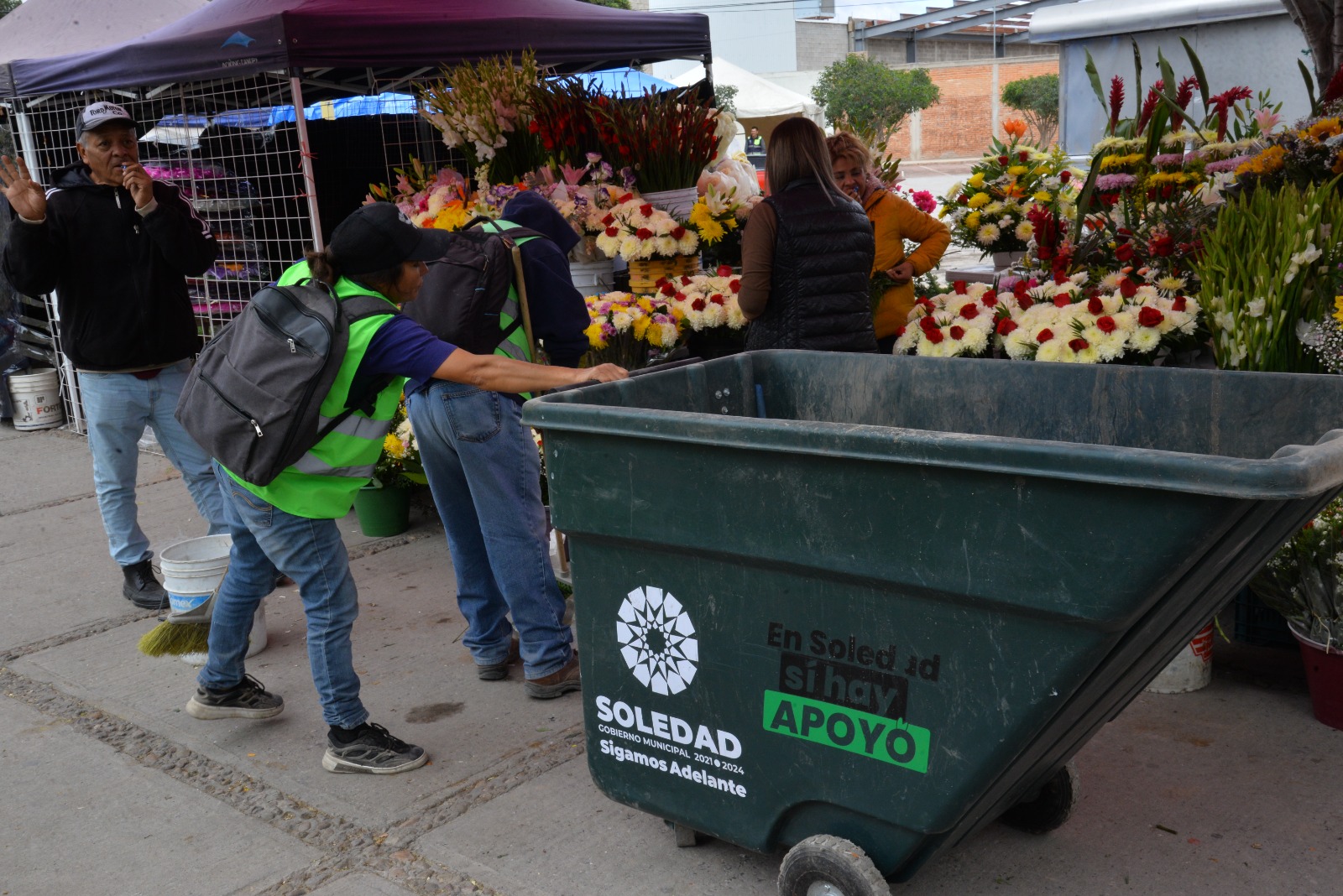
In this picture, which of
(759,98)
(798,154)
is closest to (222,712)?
(798,154)

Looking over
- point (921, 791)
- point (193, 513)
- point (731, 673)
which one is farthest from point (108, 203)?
point (921, 791)

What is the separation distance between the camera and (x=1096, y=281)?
13.6ft

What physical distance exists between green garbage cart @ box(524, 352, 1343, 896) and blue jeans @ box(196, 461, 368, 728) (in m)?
0.95

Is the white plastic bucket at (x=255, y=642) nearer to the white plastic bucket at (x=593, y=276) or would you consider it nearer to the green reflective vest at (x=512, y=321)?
the green reflective vest at (x=512, y=321)

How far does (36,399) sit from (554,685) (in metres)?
6.16

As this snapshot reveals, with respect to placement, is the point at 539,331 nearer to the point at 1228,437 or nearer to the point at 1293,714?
the point at 1228,437

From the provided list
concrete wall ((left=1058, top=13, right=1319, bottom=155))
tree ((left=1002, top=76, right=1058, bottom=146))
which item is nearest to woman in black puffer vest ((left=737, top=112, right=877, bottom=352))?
concrete wall ((left=1058, top=13, right=1319, bottom=155))

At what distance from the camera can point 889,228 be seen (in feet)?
15.5

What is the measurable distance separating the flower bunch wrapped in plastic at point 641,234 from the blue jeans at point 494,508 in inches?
63.9

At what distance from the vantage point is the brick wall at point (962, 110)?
1960 inches

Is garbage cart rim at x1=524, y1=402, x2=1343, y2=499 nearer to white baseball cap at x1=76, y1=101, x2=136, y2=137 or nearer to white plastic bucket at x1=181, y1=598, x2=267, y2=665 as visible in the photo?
white plastic bucket at x1=181, y1=598, x2=267, y2=665

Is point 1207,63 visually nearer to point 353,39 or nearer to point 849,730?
point 353,39

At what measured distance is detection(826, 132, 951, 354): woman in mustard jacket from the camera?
4.68 metres

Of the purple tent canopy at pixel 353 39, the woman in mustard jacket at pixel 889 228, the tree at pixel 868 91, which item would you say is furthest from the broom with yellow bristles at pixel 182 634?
the tree at pixel 868 91
